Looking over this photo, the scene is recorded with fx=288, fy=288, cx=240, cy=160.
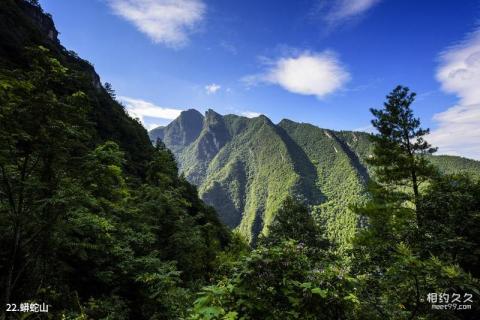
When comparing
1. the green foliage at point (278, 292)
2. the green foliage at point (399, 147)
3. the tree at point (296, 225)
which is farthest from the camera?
the tree at point (296, 225)

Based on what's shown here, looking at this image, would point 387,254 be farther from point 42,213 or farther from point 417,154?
point 417,154

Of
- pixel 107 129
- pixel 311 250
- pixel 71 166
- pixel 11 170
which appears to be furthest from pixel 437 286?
pixel 107 129

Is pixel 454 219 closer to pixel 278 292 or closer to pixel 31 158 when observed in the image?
pixel 278 292

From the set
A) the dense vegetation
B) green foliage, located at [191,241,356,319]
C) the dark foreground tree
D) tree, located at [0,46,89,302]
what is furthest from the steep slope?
green foliage, located at [191,241,356,319]

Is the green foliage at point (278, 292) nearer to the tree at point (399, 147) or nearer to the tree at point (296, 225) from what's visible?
the tree at point (399, 147)

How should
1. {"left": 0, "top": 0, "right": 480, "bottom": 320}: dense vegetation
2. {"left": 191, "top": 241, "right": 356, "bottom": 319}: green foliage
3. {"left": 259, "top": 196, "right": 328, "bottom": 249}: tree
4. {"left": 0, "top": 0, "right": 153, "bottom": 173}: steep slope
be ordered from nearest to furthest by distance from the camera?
{"left": 191, "top": 241, "right": 356, "bottom": 319}: green foliage
{"left": 0, "top": 0, "right": 480, "bottom": 320}: dense vegetation
{"left": 259, "top": 196, "right": 328, "bottom": 249}: tree
{"left": 0, "top": 0, "right": 153, "bottom": 173}: steep slope

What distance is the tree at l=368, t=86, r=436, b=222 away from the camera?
17.1 meters

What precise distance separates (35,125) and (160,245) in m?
10.5

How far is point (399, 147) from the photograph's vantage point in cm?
1762

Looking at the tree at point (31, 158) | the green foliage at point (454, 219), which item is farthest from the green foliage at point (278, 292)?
the green foliage at point (454, 219)

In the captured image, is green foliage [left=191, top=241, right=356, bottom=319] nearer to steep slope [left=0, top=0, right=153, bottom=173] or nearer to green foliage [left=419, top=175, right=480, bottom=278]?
green foliage [left=419, top=175, right=480, bottom=278]

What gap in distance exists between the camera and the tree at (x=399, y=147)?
17.1 metres

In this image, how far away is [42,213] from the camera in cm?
663

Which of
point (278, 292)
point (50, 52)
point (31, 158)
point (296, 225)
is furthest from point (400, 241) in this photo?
point (50, 52)
